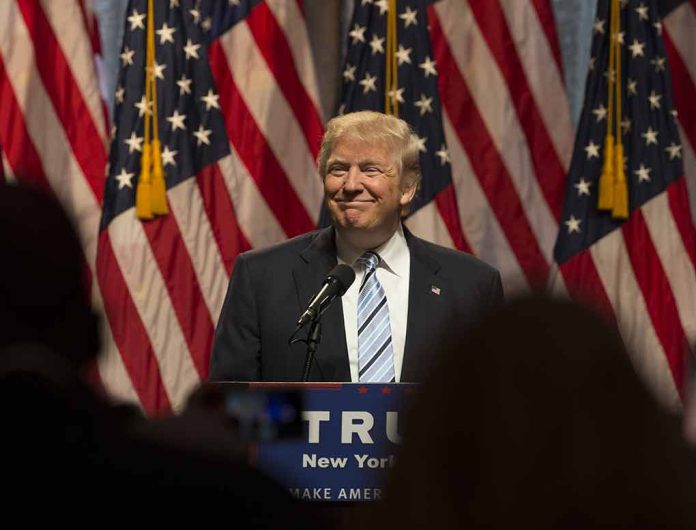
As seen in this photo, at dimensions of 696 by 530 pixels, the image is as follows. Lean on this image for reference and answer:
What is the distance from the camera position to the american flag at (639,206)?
6617 millimetres

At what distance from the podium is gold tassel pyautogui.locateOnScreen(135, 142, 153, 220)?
3.63m

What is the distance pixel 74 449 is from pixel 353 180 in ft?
9.90

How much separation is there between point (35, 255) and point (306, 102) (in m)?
5.77

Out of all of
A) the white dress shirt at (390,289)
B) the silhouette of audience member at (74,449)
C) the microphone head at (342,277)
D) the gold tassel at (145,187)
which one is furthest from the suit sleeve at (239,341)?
the silhouette of audience member at (74,449)

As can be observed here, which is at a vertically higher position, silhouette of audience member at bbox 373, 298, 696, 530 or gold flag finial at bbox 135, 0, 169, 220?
gold flag finial at bbox 135, 0, 169, 220

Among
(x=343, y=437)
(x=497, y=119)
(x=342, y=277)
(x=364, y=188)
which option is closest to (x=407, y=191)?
(x=364, y=188)

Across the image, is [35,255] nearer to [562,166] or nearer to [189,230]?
[189,230]

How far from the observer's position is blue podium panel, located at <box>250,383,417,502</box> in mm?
2867

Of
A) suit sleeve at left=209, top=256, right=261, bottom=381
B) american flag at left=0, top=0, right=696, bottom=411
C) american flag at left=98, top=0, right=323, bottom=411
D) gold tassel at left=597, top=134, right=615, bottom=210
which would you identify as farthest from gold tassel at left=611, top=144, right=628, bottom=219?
suit sleeve at left=209, top=256, right=261, bottom=381

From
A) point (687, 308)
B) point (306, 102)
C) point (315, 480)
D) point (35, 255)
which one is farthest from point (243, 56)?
point (35, 255)

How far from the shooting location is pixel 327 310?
3.91 m

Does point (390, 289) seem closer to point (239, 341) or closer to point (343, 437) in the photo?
point (239, 341)

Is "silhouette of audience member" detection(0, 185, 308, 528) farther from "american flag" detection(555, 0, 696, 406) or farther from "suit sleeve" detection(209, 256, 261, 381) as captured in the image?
"american flag" detection(555, 0, 696, 406)

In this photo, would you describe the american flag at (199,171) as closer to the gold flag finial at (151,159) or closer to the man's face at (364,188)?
the gold flag finial at (151,159)
